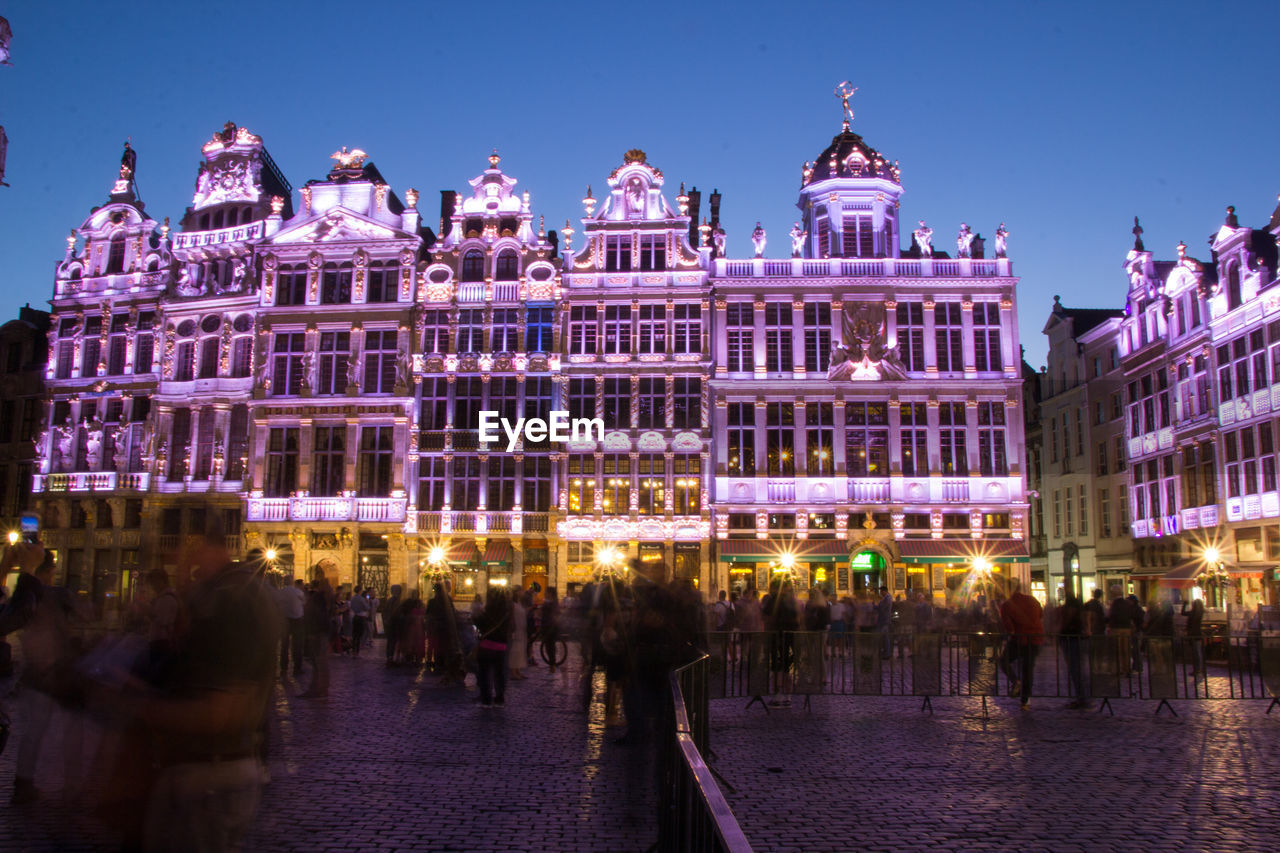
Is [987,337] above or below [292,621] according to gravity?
above

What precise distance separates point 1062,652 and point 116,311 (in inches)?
1682

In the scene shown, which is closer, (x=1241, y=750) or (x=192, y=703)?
(x=192, y=703)

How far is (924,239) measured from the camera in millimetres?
42531

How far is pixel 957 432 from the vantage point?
135ft

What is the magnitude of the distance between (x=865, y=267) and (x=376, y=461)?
→ 20903 millimetres

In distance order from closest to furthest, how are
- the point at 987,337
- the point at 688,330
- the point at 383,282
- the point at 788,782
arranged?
1. the point at 788,782
2. the point at 987,337
3. the point at 688,330
4. the point at 383,282

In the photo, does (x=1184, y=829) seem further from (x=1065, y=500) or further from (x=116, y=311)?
(x=116, y=311)

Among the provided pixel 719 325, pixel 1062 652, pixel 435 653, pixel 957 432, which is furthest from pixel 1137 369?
pixel 435 653

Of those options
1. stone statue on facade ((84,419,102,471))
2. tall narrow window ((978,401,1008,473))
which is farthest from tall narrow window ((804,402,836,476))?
stone statue on facade ((84,419,102,471))

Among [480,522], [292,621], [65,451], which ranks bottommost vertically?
[292,621]

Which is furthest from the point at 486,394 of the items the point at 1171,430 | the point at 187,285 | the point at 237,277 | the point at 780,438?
the point at 1171,430

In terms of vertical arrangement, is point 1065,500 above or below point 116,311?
below

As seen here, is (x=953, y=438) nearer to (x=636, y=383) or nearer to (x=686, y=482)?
(x=686, y=482)

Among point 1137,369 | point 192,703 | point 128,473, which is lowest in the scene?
point 192,703
